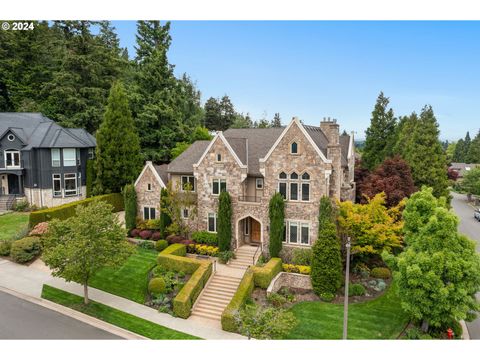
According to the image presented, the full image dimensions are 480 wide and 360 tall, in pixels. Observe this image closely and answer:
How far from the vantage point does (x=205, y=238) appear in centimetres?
2930

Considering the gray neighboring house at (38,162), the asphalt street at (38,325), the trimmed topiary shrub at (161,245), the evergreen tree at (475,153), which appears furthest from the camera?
the evergreen tree at (475,153)

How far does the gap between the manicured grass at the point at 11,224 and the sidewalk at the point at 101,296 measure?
4.56 meters

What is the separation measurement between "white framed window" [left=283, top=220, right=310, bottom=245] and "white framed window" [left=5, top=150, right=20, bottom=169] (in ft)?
106

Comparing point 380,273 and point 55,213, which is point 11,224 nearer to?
point 55,213

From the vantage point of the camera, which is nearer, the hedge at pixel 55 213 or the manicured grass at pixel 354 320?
the manicured grass at pixel 354 320

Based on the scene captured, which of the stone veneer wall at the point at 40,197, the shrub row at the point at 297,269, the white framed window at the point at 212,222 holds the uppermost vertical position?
the stone veneer wall at the point at 40,197

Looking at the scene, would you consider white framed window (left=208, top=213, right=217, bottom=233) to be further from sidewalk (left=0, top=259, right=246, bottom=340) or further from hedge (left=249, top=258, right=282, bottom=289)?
sidewalk (left=0, top=259, right=246, bottom=340)

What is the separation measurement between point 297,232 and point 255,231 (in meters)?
4.20

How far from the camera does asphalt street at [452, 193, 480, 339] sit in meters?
21.3

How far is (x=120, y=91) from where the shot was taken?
40.2 metres

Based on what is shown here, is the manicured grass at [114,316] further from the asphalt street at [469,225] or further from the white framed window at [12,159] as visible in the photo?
the white framed window at [12,159]

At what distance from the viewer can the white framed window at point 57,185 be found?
135ft

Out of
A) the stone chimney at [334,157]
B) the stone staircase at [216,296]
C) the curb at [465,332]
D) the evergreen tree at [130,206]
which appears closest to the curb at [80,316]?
the stone staircase at [216,296]

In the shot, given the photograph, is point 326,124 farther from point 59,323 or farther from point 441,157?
point 59,323
